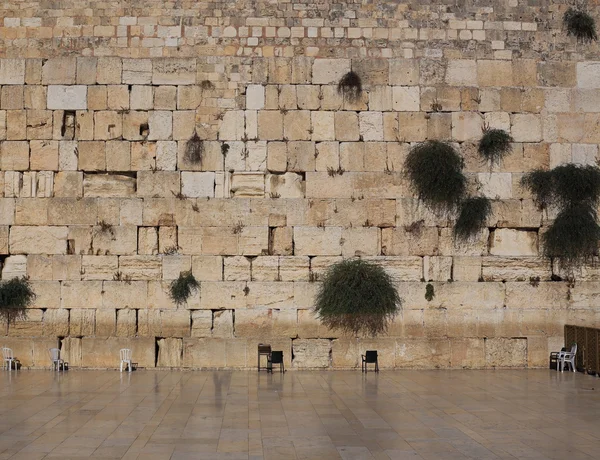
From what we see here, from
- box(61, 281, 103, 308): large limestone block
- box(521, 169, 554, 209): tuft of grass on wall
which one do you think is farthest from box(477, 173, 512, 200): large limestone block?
box(61, 281, 103, 308): large limestone block

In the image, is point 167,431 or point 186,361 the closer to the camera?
point 167,431

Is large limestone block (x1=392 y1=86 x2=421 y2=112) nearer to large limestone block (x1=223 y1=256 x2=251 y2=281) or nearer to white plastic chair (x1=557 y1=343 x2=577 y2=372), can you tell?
large limestone block (x1=223 y1=256 x2=251 y2=281)

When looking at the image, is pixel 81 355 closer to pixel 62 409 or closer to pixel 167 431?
pixel 62 409

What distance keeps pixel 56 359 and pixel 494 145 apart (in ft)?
28.4

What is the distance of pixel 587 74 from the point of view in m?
15.8

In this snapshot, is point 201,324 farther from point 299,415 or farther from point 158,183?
point 299,415

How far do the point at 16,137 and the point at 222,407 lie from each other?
7.29m

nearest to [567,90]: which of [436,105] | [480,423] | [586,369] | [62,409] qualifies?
[436,105]

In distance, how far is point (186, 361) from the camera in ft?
48.5

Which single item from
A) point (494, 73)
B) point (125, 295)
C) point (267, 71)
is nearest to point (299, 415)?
point (125, 295)

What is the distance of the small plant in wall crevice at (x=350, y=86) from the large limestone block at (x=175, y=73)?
→ 2.70 meters

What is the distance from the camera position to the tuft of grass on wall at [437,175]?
15.1 meters

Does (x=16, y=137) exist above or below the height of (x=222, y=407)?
above

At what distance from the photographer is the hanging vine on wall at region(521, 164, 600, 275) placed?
50.0ft
